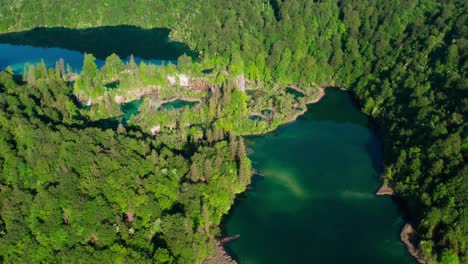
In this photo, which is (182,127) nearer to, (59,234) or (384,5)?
(59,234)

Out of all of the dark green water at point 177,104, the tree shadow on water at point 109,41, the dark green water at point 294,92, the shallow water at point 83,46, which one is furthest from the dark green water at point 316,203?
the tree shadow on water at point 109,41

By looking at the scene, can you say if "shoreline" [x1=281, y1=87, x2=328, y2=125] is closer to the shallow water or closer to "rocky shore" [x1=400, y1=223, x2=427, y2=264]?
"rocky shore" [x1=400, y1=223, x2=427, y2=264]

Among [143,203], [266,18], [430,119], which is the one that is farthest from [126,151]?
[266,18]

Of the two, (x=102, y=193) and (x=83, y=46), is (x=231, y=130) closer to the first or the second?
(x=102, y=193)

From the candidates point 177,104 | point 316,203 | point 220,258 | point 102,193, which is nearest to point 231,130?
point 177,104

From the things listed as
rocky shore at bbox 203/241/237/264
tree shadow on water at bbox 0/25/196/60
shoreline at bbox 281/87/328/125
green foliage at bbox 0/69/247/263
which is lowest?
rocky shore at bbox 203/241/237/264

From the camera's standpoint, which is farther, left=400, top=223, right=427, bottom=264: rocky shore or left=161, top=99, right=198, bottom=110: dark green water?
left=161, top=99, right=198, bottom=110: dark green water

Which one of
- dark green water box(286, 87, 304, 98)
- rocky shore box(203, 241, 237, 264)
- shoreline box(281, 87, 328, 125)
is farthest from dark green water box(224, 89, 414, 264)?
dark green water box(286, 87, 304, 98)
